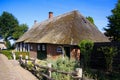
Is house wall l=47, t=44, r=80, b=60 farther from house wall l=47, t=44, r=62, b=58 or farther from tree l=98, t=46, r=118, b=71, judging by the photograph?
tree l=98, t=46, r=118, b=71

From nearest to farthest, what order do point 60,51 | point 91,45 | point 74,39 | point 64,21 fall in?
point 91,45
point 74,39
point 60,51
point 64,21

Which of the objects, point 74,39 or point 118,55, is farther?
point 74,39

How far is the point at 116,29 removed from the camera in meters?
33.2

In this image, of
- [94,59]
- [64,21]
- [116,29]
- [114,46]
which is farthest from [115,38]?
[114,46]

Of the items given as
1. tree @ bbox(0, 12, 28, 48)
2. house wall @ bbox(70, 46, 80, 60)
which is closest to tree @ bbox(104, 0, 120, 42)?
house wall @ bbox(70, 46, 80, 60)

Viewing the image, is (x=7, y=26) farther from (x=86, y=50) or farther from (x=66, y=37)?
(x=86, y=50)

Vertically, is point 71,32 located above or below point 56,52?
above

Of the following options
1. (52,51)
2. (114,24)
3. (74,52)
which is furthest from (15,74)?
(114,24)

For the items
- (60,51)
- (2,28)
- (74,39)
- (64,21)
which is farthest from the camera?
(2,28)

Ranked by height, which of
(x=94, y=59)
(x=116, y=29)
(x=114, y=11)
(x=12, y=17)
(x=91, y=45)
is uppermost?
(x=12, y=17)

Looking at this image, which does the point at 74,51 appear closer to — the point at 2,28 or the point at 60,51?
the point at 60,51

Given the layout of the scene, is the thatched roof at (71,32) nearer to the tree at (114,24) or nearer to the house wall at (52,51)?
the house wall at (52,51)

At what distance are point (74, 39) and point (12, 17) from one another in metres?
58.5

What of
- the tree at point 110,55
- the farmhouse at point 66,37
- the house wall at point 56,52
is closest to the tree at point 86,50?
the tree at point 110,55
